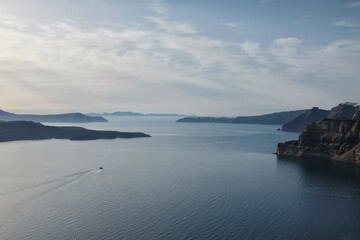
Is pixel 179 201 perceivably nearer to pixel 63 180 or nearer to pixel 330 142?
pixel 63 180

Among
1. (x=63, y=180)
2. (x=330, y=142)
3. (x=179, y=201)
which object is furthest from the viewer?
(x=330, y=142)

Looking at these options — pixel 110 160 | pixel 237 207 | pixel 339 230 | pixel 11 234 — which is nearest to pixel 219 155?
pixel 110 160

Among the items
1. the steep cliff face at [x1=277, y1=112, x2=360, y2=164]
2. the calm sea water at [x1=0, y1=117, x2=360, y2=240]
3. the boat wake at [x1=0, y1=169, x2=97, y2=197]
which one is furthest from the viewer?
the steep cliff face at [x1=277, y1=112, x2=360, y2=164]

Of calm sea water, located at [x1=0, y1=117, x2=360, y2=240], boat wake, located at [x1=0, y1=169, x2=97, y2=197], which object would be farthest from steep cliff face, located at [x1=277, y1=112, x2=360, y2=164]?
boat wake, located at [x1=0, y1=169, x2=97, y2=197]

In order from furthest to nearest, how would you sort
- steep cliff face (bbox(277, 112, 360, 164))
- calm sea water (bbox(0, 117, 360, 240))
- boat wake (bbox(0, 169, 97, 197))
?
1. steep cliff face (bbox(277, 112, 360, 164))
2. boat wake (bbox(0, 169, 97, 197))
3. calm sea water (bbox(0, 117, 360, 240))

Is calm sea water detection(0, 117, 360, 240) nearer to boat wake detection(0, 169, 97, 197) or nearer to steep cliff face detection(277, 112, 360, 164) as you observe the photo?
boat wake detection(0, 169, 97, 197)

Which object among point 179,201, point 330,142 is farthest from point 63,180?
point 330,142

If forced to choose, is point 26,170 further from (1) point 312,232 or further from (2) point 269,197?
(1) point 312,232
